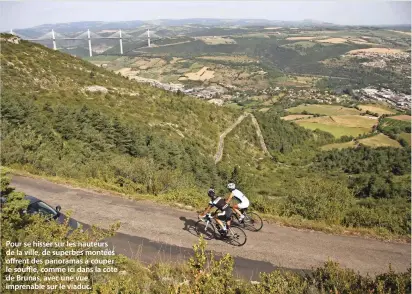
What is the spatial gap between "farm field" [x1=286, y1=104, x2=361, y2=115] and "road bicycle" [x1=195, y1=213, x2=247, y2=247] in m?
123

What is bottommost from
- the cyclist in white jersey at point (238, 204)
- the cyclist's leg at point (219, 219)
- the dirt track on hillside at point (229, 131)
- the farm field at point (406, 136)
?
the farm field at point (406, 136)

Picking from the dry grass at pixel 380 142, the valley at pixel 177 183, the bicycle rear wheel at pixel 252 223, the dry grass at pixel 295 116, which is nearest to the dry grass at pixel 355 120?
the dry grass at pixel 295 116

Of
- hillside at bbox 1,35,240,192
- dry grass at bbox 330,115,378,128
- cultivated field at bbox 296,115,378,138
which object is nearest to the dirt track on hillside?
hillside at bbox 1,35,240,192

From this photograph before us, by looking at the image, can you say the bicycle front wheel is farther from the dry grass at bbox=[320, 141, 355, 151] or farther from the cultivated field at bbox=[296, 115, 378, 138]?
the cultivated field at bbox=[296, 115, 378, 138]

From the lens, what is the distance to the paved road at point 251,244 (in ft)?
34.3

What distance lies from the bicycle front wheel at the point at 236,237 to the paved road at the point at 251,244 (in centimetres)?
21

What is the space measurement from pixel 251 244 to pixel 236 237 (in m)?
0.59

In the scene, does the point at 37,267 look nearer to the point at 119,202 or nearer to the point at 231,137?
the point at 119,202

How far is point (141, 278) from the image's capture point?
27.6ft

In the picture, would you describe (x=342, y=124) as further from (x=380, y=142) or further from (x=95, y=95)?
(x=95, y=95)

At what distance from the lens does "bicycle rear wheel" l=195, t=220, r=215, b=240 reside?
39.6 feet

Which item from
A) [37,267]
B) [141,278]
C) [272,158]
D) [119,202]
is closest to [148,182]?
[119,202]

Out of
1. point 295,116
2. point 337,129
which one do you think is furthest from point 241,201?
point 295,116

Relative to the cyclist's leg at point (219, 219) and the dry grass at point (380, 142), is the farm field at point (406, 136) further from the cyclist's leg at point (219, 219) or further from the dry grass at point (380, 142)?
the cyclist's leg at point (219, 219)
